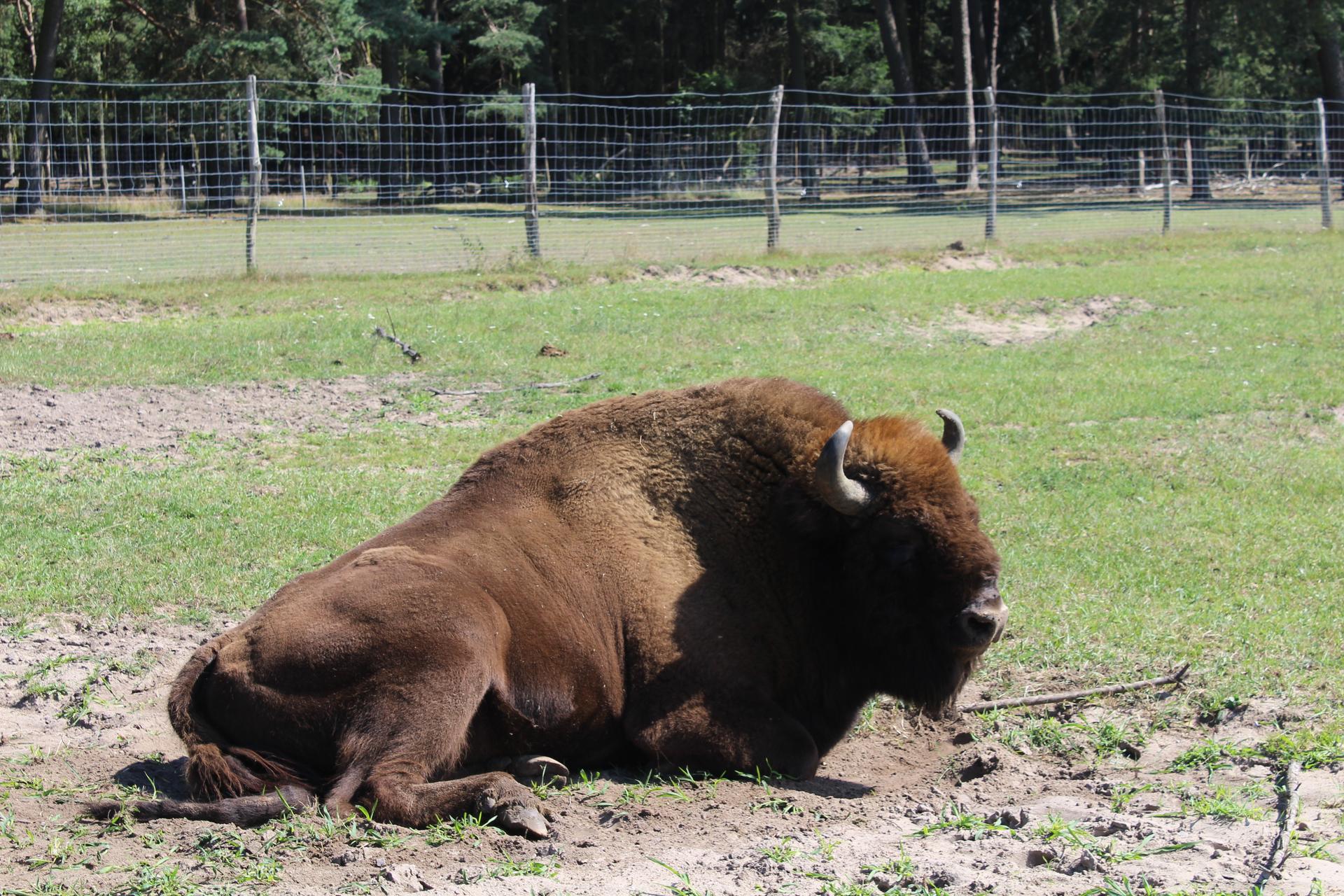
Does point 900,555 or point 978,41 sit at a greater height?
point 978,41

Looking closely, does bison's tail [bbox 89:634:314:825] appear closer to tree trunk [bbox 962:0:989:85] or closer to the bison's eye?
the bison's eye

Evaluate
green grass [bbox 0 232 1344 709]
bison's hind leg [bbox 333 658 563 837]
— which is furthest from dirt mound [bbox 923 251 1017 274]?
bison's hind leg [bbox 333 658 563 837]

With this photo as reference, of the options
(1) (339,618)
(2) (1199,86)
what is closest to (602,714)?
(1) (339,618)

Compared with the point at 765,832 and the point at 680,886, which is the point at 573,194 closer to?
the point at 765,832

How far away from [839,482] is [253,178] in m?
14.9

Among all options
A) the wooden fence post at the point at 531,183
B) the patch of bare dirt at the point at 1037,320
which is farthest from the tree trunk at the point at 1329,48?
the wooden fence post at the point at 531,183

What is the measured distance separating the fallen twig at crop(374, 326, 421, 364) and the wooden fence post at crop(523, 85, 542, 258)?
575 cm

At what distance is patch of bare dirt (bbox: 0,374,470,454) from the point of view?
10.0 m

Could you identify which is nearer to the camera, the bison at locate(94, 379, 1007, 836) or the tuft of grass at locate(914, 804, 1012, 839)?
the tuft of grass at locate(914, 804, 1012, 839)

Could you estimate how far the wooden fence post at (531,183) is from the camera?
18.8 meters

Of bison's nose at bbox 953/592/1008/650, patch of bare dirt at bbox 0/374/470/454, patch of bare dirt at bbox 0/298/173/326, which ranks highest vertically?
patch of bare dirt at bbox 0/298/173/326

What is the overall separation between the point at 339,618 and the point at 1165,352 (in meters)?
11.0

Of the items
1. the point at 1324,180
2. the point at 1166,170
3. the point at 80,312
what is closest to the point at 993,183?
Result: the point at 1166,170

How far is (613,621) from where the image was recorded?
16.8 feet
